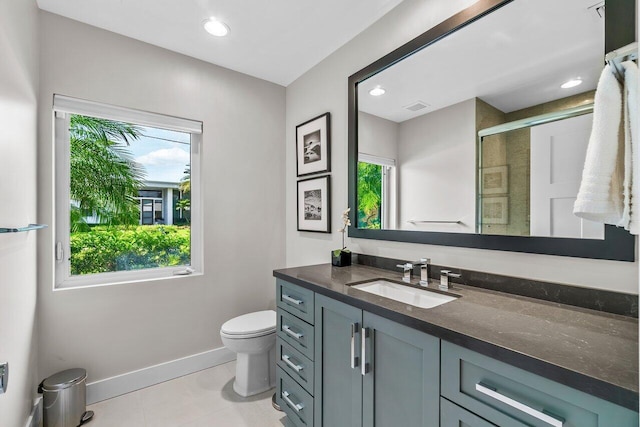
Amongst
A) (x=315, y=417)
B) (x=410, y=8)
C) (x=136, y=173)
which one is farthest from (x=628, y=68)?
(x=136, y=173)

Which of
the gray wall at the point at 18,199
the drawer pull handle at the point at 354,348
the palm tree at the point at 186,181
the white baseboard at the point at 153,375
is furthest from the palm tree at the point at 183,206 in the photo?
the drawer pull handle at the point at 354,348

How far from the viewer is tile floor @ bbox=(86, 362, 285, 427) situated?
176 centimetres

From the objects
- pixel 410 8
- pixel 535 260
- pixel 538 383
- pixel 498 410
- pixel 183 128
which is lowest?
pixel 498 410

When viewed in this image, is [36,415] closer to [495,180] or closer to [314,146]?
[314,146]

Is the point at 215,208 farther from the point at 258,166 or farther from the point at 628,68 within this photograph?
the point at 628,68

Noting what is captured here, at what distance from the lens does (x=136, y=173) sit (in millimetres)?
2219

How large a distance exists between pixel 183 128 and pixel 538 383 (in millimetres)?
2517

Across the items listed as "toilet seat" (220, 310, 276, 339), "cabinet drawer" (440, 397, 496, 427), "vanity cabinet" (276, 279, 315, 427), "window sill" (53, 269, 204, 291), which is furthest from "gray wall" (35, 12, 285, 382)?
"cabinet drawer" (440, 397, 496, 427)

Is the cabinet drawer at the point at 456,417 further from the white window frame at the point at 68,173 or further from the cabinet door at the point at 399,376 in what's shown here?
the white window frame at the point at 68,173

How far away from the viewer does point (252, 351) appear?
1998 millimetres

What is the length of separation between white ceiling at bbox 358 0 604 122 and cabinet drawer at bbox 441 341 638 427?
3.40 feet

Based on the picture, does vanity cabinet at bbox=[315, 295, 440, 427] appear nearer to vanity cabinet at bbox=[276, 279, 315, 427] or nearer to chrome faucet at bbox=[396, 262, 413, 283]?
vanity cabinet at bbox=[276, 279, 315, 427]

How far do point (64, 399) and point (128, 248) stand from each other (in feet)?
3.14

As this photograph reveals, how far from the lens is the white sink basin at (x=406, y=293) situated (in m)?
1.39
